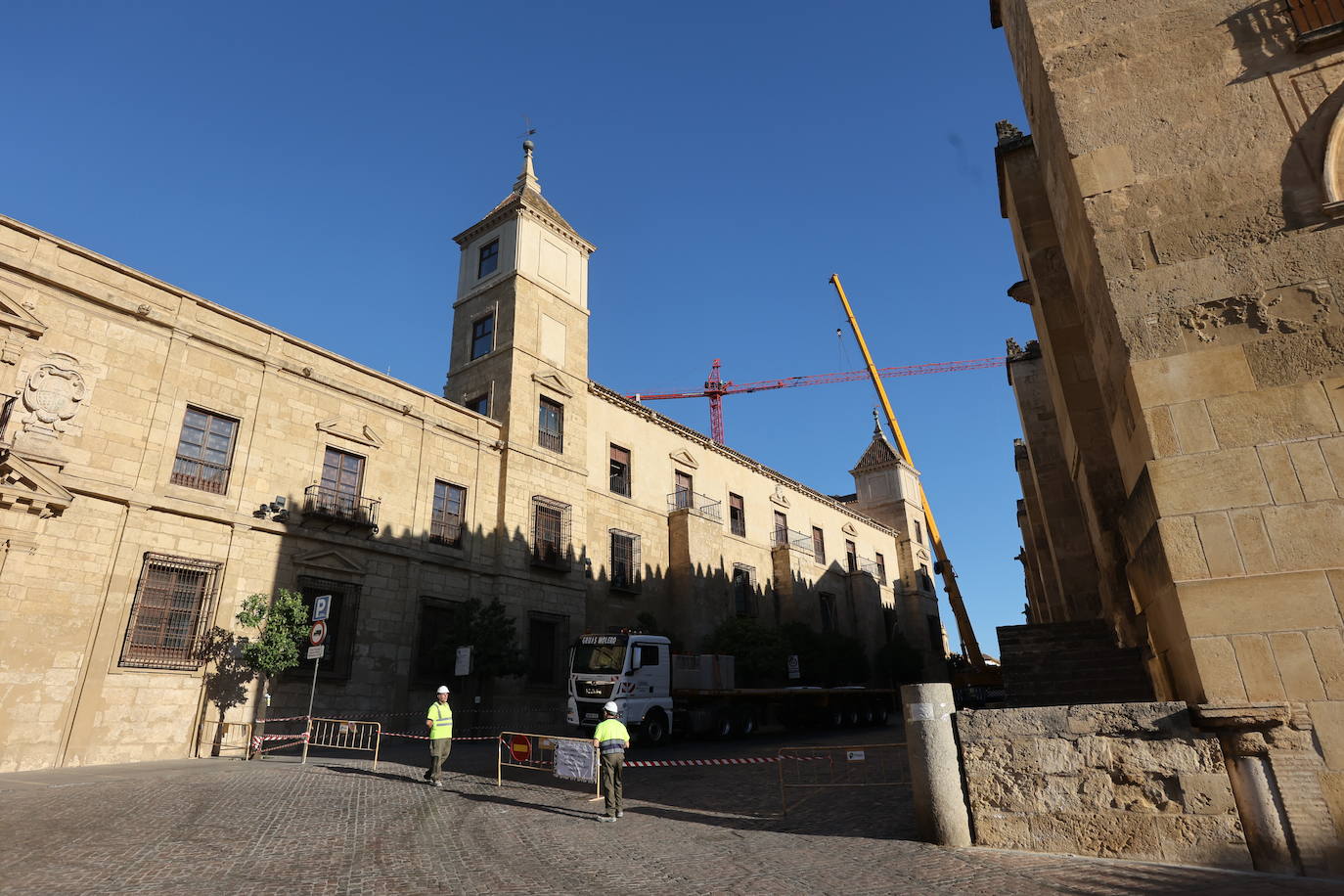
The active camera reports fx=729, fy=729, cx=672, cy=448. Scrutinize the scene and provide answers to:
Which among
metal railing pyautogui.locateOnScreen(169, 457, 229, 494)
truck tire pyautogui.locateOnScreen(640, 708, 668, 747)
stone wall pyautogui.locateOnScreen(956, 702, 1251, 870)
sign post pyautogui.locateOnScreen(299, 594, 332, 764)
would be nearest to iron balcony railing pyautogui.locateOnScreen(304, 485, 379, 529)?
metal railing pyautogui.locateOnScreen(169, 457, 229, 494)

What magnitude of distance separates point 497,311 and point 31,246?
12221 millimetres

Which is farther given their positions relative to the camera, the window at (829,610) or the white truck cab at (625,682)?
the window at (829,610)

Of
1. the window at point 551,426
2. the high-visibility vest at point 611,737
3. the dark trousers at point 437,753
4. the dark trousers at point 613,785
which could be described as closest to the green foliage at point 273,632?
the dark trousers at point 437,753

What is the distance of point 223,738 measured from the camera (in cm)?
1473

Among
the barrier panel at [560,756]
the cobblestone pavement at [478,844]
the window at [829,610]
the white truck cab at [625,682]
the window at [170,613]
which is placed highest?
the window at [829,610]

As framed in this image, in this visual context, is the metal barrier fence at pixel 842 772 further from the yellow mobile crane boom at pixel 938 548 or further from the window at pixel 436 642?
the yellow mobile crane boom at pixel 938 548

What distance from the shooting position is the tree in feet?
48.1

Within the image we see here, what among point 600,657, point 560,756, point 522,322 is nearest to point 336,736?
point 600,657

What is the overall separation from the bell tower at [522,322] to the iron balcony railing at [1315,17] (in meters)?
19.3

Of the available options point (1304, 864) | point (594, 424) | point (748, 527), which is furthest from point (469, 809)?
point (748, 527)

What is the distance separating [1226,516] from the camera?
6379 millimetres

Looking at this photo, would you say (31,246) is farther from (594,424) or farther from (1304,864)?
(1304,864)

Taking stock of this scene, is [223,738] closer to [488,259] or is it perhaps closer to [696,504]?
[488,259]

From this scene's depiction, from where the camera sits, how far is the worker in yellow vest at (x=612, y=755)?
30.0 ft
